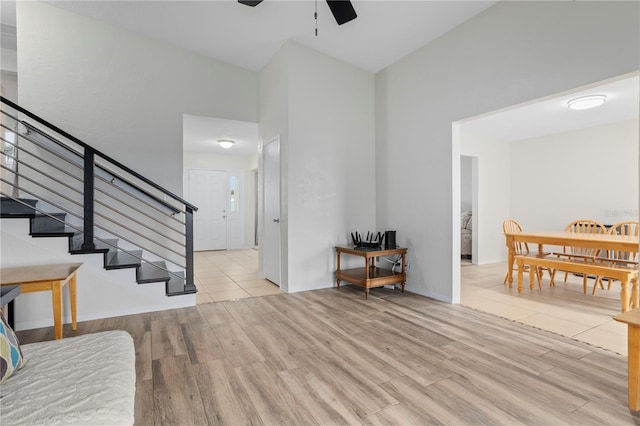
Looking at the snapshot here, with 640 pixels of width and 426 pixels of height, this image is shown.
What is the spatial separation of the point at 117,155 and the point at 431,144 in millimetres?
3792

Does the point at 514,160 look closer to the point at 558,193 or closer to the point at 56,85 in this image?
the point at 558,193

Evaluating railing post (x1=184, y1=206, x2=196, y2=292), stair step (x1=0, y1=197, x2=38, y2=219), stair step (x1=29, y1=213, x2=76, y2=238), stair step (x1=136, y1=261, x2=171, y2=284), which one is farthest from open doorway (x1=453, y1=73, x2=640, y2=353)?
stair step (x1=0, y1=197, x2=38, y2=219)

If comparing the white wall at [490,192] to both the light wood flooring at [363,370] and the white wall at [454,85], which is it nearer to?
the white wall at [454,85]

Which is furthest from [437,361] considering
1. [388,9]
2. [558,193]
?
[558,193]

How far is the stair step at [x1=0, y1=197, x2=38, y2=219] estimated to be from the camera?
9.45ft

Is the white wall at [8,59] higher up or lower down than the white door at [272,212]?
higher up

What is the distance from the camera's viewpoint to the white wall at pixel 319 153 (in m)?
4.13

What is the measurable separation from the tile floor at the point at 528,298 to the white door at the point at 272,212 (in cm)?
24

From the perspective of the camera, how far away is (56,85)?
3662 mm

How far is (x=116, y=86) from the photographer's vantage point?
3.92 metres

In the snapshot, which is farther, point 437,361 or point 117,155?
point 117,155

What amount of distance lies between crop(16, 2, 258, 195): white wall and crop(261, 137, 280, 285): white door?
92cm

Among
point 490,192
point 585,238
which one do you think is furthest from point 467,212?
point 585,238

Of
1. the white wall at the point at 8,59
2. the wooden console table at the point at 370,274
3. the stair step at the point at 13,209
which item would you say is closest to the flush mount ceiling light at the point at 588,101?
the wooden console table at the point at 370,274
